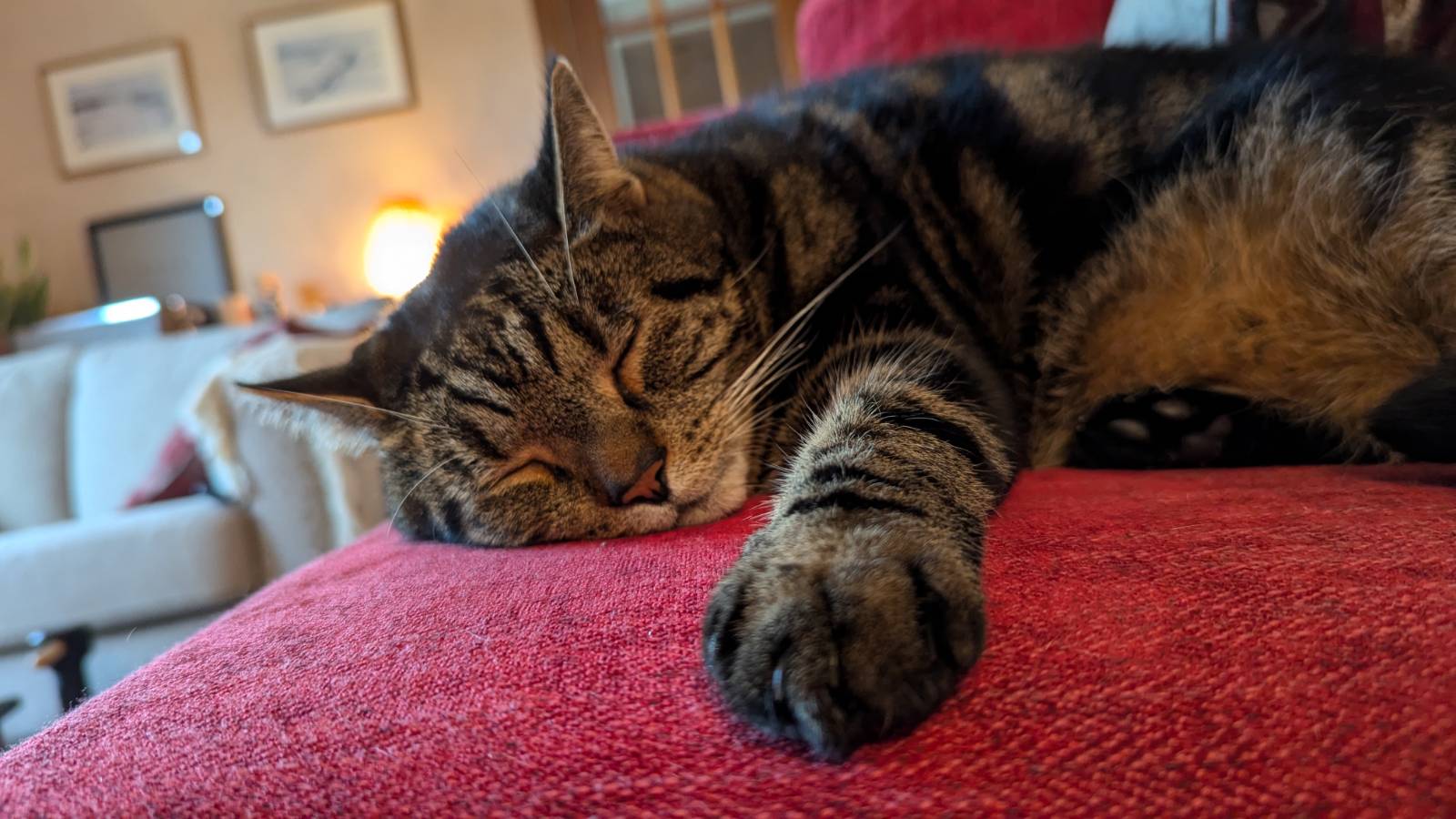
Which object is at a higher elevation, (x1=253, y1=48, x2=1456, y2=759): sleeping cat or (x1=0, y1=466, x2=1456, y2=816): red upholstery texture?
(x1=253, y1=48, x2=1456, y2=759): sleeping cat

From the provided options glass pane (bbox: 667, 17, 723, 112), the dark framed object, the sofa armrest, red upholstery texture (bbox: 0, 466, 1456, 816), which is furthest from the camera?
the dark framed object

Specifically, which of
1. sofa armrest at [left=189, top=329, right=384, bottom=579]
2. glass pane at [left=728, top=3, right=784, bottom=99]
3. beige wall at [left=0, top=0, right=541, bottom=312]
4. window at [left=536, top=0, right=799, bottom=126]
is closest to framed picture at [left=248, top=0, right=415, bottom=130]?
beige wall at [left=0, top=0, right=541, bottom=312]

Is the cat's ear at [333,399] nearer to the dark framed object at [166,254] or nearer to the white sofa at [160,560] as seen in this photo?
the white sofa at [160,560]

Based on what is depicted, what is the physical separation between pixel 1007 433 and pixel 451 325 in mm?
538

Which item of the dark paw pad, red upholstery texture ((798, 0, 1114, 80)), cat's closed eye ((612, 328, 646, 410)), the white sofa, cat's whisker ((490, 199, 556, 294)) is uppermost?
red upholstery texture ((798, 0, 1114, 80))

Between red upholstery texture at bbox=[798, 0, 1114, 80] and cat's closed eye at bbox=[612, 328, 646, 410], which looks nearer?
cat's closed eye at bbox=[612, 328, 646, 410]

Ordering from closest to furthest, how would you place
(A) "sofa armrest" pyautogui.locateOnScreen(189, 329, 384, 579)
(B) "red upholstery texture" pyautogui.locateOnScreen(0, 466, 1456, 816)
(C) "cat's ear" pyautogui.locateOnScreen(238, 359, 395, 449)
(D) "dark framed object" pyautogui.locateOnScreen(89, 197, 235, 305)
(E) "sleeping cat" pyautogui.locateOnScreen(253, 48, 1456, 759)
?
(B) "red upholstery texture" pyautogui.locateOnScreen(0, 466, 1456, 816) → (E) "sleeping cat" pyautogui.locateOnScreen(253, 48, 1456, 759) → (C) "cat's ear" pyautogui.locateOnScreen(238, 359, 395, 449) → (A) "sofa armrest" pyautogui.locateOnScreen(189, 329, 384, 579) → (D) "dark framed object" pyautogui.locateOnScreen(89, 197, 235, 305)

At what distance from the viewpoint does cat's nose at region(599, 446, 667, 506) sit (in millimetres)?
724

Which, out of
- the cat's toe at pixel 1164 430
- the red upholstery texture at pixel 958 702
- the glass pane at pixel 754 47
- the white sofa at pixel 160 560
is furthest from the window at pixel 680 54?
the red upholstery texture at pixel 958 702

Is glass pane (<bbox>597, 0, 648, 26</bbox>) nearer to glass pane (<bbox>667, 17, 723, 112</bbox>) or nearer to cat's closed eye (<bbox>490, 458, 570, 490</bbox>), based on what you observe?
glass pane (<bbox>667, 17, 723, 112</bbox>)

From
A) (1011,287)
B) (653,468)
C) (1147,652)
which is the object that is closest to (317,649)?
(653,468)

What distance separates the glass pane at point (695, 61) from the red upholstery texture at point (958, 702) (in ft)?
11.2

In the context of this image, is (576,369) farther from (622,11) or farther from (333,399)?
(622,11)

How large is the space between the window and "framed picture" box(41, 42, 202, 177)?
2026mm
